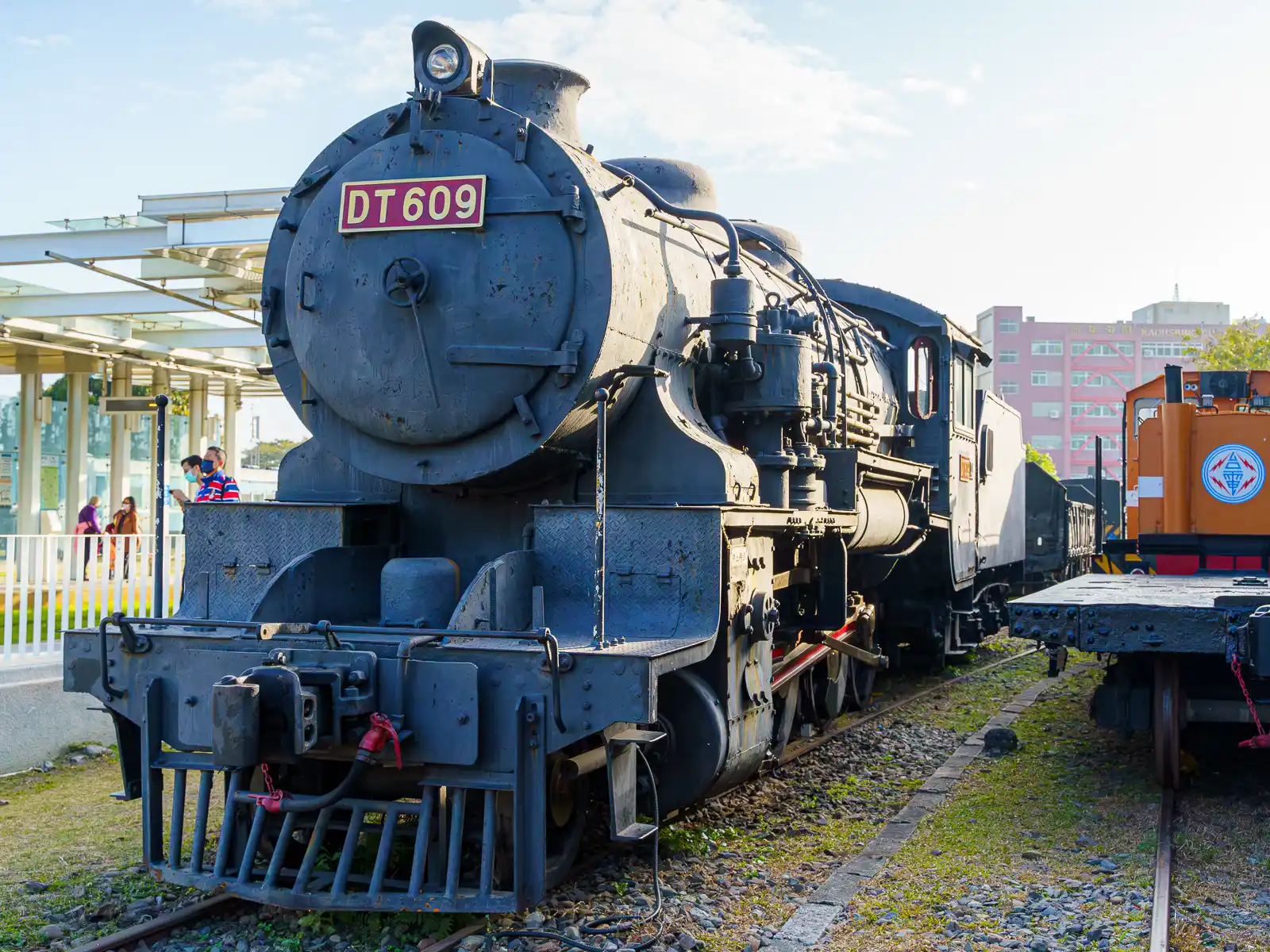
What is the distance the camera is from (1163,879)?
16.4ft

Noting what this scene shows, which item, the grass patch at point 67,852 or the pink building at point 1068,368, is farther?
the pink building at point 1068,368

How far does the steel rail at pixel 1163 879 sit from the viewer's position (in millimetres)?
4359

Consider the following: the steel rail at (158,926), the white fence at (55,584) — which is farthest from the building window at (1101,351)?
the steel rail at (158,926)

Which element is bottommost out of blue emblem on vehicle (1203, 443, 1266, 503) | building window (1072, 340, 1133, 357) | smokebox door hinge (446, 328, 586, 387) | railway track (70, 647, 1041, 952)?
railway track (70, 647, 1041, 952)

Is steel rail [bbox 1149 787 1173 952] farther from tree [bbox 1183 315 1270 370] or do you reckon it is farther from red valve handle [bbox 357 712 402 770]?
tree [bbox 1183 315 1270 370]

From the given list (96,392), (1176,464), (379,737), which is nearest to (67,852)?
(379,737)

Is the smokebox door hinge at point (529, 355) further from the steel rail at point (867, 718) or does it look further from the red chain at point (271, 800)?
the steel rail at point (867, 718)

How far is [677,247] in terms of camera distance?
607 cm

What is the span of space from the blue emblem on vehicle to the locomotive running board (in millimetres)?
6546

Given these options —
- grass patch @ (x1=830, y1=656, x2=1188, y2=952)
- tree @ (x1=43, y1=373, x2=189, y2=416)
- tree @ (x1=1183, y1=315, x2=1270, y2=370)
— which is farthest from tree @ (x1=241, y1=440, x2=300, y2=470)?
grass patch @ (x1=830, y1=656, x2=1188, y2=952)

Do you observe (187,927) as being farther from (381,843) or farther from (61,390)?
(61,390)

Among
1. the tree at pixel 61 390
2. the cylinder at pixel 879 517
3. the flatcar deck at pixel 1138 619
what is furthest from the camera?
the tree at pixel 61 390

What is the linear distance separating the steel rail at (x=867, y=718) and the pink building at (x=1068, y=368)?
59.2 meters

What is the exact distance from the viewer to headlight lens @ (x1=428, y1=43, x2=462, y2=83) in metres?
5.24
